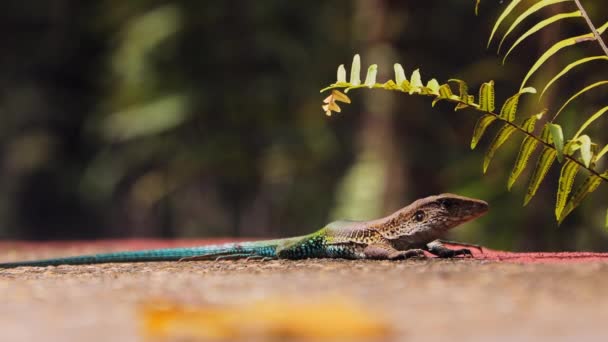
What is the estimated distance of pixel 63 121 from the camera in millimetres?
26094

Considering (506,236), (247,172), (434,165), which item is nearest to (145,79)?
(247,172)

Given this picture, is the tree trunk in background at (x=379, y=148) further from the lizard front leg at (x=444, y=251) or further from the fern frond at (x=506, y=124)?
the fern frond at (x=506, y=124)

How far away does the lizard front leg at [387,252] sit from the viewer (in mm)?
5836

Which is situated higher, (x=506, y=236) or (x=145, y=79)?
(x=145, y=79)

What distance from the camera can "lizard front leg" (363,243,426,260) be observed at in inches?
230

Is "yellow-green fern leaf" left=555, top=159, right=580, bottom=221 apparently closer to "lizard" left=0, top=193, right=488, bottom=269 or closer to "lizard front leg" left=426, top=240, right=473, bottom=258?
"lizard" left=0, top=193, right=488, bottom=269

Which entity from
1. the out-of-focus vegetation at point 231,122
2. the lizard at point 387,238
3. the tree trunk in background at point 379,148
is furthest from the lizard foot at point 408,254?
the out-of-focus vegetation at point 231,122

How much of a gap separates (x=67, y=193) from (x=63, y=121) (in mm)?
1733

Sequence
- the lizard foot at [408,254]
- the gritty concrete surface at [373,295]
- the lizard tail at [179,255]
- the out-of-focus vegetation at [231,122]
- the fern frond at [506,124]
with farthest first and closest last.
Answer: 1. the out-of-focus vegetation at [231,122]
2. the lizard tail at [179,255]
3. the lizard foot at [408,254]
4. the fern frond at [506,124]
5. the gritty concrete surface at [373,295]

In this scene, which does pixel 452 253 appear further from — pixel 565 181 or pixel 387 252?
pixel 565 181

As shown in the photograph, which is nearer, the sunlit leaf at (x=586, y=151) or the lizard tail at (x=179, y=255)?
the sunlit leaf at (x=586, y=151)

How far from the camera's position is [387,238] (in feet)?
20.2

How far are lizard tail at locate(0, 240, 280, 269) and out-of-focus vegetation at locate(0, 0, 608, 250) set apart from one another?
7.49 m

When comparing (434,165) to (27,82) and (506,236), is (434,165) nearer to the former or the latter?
(506,236)
